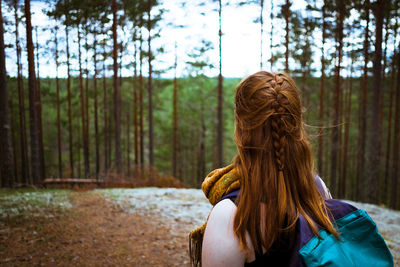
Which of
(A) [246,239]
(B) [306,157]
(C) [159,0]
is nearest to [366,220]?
(B) [306,157]

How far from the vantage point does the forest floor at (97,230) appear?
14.0 ft

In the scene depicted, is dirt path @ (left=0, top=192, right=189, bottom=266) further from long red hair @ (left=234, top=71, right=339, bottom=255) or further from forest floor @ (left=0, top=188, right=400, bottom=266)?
long red hair @ (left=234, top=71, right=339, bottom=255)

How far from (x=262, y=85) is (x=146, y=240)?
190 inches

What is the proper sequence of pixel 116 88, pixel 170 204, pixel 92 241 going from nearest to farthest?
pixel 92 241
pixel 170 204
pixel 116 88

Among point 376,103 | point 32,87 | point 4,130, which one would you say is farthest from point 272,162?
point 376,103

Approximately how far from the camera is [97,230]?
5480mm

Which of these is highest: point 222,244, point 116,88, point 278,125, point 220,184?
point 116,88

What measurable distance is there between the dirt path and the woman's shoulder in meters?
3.59

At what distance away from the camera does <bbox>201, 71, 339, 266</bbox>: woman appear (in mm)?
1287

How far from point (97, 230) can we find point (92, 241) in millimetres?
560

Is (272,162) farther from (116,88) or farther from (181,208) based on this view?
(116,88)

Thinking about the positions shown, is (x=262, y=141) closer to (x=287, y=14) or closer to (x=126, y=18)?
(x=287, y=14)

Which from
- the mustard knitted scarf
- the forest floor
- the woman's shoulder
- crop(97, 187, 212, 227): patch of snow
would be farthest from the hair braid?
crop(97, 187, 212, 227): patch of snow

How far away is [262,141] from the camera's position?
144cm
